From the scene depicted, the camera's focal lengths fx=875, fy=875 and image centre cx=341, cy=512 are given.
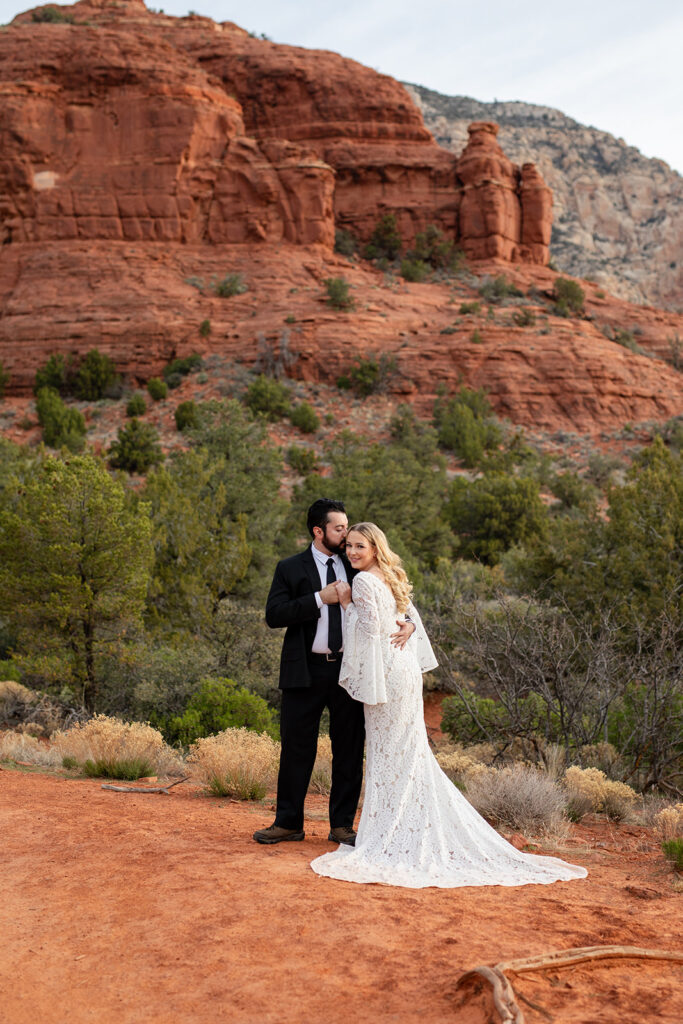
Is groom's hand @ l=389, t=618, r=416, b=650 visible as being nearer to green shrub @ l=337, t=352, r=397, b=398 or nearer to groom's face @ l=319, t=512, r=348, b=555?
groom's face @ l=319, t=512, r=348, b=555

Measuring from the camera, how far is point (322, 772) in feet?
27.7

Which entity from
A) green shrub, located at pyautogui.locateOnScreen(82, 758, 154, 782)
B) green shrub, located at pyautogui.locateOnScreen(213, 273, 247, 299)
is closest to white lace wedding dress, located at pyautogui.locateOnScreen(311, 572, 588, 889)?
green shrub, located at pyautogui.locateOnScreen(82, 758, 154, 782)

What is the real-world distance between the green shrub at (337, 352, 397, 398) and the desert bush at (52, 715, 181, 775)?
3023cm

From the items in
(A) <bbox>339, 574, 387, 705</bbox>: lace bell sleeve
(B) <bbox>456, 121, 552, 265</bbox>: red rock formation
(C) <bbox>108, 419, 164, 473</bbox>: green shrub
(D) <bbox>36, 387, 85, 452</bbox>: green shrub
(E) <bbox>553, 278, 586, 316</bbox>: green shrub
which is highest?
(B) <bbox>456, 121, 552, 265</bbox>: red rock formation

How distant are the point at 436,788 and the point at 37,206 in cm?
4458

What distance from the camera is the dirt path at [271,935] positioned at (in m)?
3.34

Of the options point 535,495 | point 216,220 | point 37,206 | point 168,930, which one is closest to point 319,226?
point 216,220

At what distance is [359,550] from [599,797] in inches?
151

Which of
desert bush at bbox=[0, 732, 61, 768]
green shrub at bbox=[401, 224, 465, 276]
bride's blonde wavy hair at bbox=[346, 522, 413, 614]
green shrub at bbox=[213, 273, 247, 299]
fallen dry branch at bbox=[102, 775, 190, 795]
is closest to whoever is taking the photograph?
bride's blonde wavy hair at bbox=[346, 522, 413, 614]

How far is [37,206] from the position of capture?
43.3m

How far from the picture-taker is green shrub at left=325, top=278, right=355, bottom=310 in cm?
4081

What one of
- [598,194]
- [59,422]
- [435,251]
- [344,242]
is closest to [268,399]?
[59,422]

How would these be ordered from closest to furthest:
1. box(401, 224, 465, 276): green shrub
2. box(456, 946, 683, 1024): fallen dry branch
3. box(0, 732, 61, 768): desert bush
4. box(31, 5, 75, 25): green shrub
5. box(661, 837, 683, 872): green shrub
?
box(456, 946, 683, 1024): fallen dry branch
box(661, 837, 683, 872): green shrub
box(0, 732, 61, 768): desert bush
box(401, 224, 465, 276): green shrub
box(31, 5, 75, 25): green shrub

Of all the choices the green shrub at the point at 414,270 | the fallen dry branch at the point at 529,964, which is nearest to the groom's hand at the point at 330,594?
the fallen dry branch at the point at 529,964
